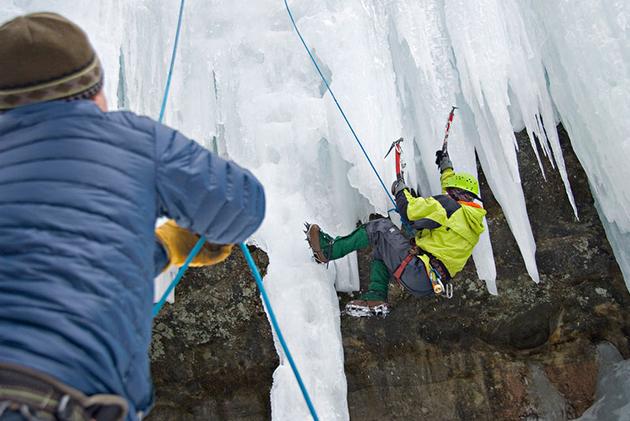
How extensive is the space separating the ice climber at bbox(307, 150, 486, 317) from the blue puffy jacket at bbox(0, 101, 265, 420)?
2030mm

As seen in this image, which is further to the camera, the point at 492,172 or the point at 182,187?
the point at 492,172

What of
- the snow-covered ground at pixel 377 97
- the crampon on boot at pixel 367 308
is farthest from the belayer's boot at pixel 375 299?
the snow-covered ground at pixel 377 97

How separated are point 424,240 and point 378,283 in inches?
14.7

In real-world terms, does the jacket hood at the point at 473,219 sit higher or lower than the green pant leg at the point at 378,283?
higher

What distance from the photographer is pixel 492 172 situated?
3.54 metres

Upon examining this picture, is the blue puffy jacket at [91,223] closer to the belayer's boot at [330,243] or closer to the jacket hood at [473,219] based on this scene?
the belayer's boot at [330,243]

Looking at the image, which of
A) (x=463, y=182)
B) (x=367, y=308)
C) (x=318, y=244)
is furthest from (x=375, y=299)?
(x=463, y=182)

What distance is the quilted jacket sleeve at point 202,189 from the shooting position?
43.3 inches

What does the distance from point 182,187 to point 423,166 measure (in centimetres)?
265

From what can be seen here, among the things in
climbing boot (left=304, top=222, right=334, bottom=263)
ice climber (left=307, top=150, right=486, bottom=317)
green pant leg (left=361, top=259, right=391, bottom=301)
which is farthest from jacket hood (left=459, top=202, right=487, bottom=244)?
climbing boot (left=304, top=222, right=334, bottom=263)

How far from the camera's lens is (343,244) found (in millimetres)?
3209

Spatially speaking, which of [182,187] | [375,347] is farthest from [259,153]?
[182,187]

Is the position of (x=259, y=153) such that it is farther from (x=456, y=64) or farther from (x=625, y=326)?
(x=625, y=326)

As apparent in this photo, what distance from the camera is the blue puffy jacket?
0.89 metres
